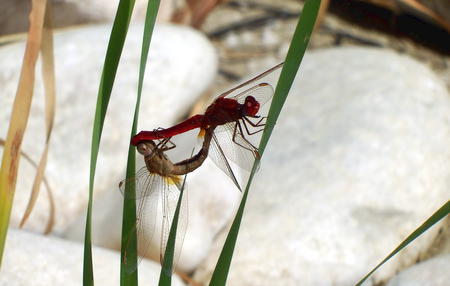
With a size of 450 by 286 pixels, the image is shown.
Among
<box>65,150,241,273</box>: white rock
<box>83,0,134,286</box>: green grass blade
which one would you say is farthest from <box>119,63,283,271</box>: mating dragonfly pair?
<box>65,150,241,273</box>: white rock

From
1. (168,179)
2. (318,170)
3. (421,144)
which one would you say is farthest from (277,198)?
(168,179)

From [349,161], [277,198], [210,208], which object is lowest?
[210,208]

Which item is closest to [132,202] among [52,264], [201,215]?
[52,264]

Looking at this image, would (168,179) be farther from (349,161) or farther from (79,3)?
(79,3)

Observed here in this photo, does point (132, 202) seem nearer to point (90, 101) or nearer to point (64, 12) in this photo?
point (90, 101)

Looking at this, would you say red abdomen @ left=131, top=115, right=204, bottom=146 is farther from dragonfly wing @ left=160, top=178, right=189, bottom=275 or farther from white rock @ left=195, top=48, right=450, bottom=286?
white rock @ left=195, top=48, right=450, bottom=286
